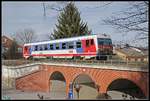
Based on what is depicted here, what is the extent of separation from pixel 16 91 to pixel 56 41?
7575 millimetres

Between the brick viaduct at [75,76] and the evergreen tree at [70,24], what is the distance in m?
14.1

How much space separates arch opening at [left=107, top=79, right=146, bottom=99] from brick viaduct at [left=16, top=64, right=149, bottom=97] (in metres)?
1.60

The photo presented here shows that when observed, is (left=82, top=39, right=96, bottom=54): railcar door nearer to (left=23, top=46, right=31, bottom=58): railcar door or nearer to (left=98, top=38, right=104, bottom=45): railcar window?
(left=98, top=38, right=104, bottom=45): railcar window

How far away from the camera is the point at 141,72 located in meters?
26.1

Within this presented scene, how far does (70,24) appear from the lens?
57.3 metres

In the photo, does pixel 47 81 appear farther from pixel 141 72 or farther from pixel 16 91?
pixel 141 72

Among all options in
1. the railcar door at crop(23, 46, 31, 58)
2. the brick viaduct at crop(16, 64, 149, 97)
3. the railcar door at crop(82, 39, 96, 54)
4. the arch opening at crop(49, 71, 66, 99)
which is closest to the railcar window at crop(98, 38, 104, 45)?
the railcar door at crop(82, 39, 96, 54)

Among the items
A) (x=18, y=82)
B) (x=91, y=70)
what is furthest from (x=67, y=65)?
(x=18, y=82)

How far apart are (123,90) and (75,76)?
17.2 ft

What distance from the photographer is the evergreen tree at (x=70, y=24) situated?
2240 inches

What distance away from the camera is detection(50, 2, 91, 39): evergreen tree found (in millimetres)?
56906

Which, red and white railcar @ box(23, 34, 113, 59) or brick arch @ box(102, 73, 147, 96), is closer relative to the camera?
brick arch @ box(102, 73, 147, 96)

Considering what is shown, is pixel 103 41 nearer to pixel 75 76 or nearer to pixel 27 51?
pixel 75 76

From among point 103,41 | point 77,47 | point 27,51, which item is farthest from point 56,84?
point 103,41
